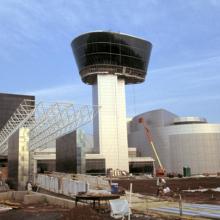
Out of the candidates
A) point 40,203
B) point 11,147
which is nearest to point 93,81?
point 11,147

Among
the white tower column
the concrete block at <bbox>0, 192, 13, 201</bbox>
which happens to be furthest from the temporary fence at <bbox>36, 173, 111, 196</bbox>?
the white tower column

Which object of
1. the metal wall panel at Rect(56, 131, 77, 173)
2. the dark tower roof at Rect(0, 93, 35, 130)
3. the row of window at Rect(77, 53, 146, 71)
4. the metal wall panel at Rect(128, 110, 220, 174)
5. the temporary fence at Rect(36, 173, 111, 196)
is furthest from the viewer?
the dark tower roof at Rect(0, 93, 35, 130)

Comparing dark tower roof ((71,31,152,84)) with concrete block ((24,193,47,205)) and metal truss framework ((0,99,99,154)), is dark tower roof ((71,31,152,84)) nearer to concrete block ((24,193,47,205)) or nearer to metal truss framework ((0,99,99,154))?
metal truss framework ((0,99,99,154))

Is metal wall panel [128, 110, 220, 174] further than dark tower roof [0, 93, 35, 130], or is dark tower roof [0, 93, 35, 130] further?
dark tower roof [0, 93, 35, 130]

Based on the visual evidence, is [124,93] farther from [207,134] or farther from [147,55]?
[207,134]

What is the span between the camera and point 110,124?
11969 cm

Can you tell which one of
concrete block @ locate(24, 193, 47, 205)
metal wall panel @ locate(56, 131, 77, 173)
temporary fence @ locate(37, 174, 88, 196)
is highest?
metal wall panel @ locate(56, 131, 77, 173)

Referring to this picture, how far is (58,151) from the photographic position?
69938 mm

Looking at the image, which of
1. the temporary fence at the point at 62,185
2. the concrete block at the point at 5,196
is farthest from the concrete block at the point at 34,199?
the concrete block at the point at 5,196

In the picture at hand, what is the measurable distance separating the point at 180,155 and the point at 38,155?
137 feet

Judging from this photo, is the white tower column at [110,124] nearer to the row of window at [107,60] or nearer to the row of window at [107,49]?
the row of window at [107,60]

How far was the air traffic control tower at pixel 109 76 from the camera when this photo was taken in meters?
118

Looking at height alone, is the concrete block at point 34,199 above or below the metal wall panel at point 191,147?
below

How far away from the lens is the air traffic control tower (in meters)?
118
